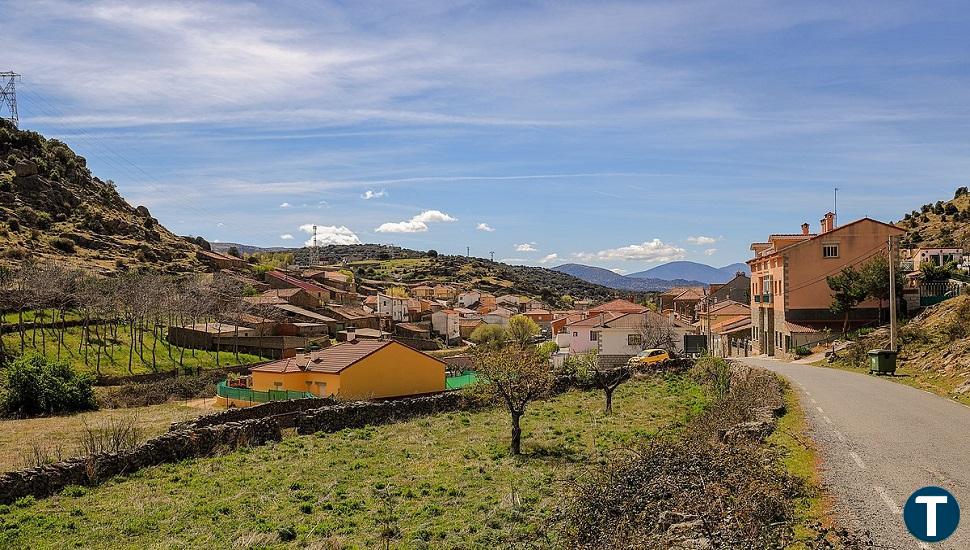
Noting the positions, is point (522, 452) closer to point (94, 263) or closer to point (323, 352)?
point (323, 352)

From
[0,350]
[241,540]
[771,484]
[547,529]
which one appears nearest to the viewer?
[771,484]

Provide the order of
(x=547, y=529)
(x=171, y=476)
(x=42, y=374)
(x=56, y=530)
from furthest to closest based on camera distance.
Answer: (x=42, y=374) < (x=171, y=476) < (x=56, y=530) < (x=547, y=529)

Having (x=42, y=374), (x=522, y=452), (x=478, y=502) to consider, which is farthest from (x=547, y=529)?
(x=42, y=374)

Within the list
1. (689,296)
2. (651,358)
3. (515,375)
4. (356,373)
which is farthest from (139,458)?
(689,296)

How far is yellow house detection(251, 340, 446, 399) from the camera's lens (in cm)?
3647

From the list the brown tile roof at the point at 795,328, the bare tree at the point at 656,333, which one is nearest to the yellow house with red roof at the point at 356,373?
the bare tree at the point at 656,333

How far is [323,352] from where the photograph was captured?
4044 cm

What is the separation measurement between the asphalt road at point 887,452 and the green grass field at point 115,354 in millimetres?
41505

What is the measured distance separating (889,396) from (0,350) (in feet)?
156

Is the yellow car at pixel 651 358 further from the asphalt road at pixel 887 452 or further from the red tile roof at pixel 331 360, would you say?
the asphalt road at pixel 887 452

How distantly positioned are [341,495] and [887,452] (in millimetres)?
11817

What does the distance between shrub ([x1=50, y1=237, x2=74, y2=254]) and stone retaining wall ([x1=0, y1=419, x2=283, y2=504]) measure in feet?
247

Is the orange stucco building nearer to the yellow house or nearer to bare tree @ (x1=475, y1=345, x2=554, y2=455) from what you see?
the yellow house

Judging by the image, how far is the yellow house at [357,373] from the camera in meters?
36.5
